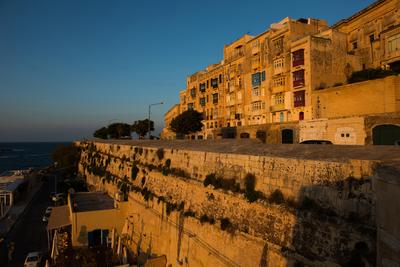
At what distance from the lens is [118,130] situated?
66.2 m

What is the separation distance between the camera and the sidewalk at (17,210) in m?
23.0

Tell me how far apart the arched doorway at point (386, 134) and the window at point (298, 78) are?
12.7 metres

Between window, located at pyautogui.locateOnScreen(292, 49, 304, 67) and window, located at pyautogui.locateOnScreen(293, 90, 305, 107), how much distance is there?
3.15 meters

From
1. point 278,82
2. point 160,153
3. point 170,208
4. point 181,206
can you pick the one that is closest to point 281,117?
point 278,82

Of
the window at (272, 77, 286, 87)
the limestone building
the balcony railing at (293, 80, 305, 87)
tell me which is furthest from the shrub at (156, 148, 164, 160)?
the window at (272, 77, 286, 87)

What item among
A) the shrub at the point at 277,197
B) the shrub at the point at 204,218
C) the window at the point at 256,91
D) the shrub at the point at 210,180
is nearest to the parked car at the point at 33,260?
the shrub at the point at 204,218

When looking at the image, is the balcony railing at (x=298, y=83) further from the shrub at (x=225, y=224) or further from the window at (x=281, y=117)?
the shrub at (x=225, y=224)

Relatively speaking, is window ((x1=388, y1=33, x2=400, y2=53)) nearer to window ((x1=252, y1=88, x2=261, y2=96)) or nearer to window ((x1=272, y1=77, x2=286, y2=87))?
window ((x1=272, y1=77, x2=286, y2=87))

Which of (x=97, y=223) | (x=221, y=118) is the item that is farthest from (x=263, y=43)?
(x=97, y=223)

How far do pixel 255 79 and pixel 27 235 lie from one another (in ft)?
101

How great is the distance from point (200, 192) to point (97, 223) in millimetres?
10500

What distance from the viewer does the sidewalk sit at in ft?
75.3

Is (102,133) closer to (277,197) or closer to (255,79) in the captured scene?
(255,79)

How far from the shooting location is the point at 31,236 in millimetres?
22016
